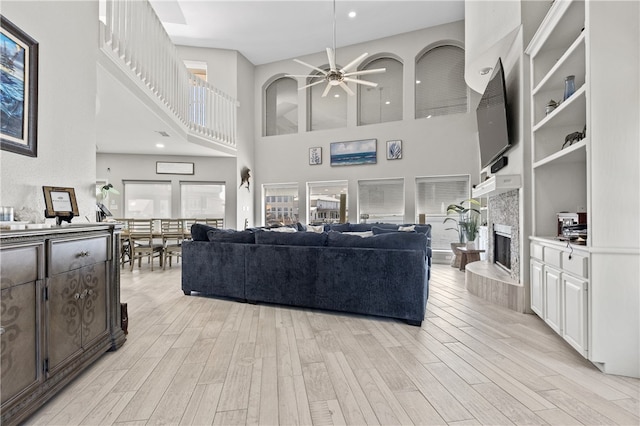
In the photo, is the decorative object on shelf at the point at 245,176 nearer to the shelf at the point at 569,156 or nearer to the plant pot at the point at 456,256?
the plant pot at the point at 456,256

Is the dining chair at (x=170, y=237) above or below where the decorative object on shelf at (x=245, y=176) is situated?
below

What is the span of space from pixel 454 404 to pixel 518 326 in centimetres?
167

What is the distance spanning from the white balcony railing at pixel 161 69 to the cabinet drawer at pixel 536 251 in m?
4.96

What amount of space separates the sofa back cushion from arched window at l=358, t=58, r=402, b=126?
5.13m

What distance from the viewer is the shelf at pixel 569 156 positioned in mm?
2388

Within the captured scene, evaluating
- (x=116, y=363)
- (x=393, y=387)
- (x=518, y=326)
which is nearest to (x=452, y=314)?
(x=518, y=326)

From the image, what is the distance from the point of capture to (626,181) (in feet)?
6.73

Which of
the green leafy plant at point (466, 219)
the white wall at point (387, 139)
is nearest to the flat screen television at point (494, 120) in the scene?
the green leafy plant at point (466, 219)

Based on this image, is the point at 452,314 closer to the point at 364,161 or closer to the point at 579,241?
the point at 579,241

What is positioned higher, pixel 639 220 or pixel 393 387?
pixel 639 220

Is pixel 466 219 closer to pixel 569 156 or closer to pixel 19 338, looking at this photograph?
pixel 569 156

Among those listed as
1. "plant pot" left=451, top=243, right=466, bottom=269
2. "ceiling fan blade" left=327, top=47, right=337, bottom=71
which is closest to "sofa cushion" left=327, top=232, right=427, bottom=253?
"ceiling fan blade" left=327, top=47, right=337, bottom=71

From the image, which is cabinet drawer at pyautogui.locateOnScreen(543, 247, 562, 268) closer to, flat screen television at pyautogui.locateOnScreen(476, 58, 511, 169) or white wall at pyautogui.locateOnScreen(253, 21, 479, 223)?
flat screen television at pyautogui.locateOnScreen(476, 58, 511, 169)

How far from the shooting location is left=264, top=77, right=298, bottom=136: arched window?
28.5 feet
